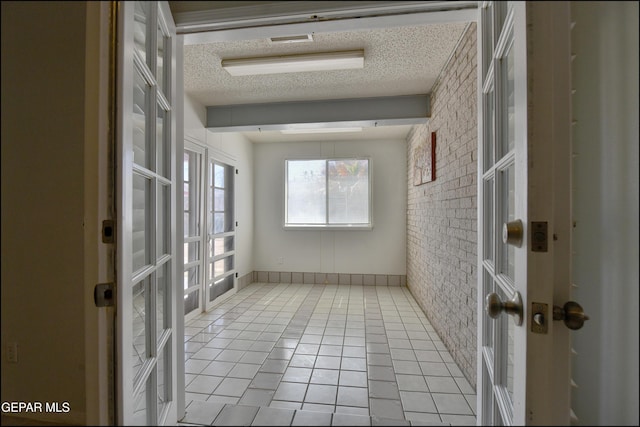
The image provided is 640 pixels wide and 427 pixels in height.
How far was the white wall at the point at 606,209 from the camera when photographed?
2.54 ft

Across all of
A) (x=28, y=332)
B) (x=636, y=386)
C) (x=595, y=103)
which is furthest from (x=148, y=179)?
(x=636, y=386)

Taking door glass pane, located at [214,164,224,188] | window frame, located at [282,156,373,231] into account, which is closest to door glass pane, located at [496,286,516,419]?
door glass pane, located at [214,164,224,188]

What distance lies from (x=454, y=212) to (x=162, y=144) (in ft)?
6.77

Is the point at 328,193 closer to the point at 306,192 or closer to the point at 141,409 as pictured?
the point at 306,192

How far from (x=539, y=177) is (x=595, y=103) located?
44 cm

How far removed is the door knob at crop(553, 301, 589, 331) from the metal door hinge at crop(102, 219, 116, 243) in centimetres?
118

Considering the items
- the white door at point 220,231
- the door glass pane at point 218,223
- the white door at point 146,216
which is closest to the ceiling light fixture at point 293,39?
the white door at point 146,216

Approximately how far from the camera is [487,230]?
107 cm

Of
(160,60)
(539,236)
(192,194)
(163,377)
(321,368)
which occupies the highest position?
(160,60)

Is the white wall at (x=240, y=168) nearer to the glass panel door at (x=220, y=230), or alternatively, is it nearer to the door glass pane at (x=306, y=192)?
the glass panel door at (x=220, y=230)

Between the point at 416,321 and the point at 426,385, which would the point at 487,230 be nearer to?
the point at 426,385

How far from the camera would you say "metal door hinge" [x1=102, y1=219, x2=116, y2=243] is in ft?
2.46

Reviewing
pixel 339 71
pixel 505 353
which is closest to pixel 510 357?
pixel 505 353

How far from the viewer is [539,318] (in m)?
0.65
